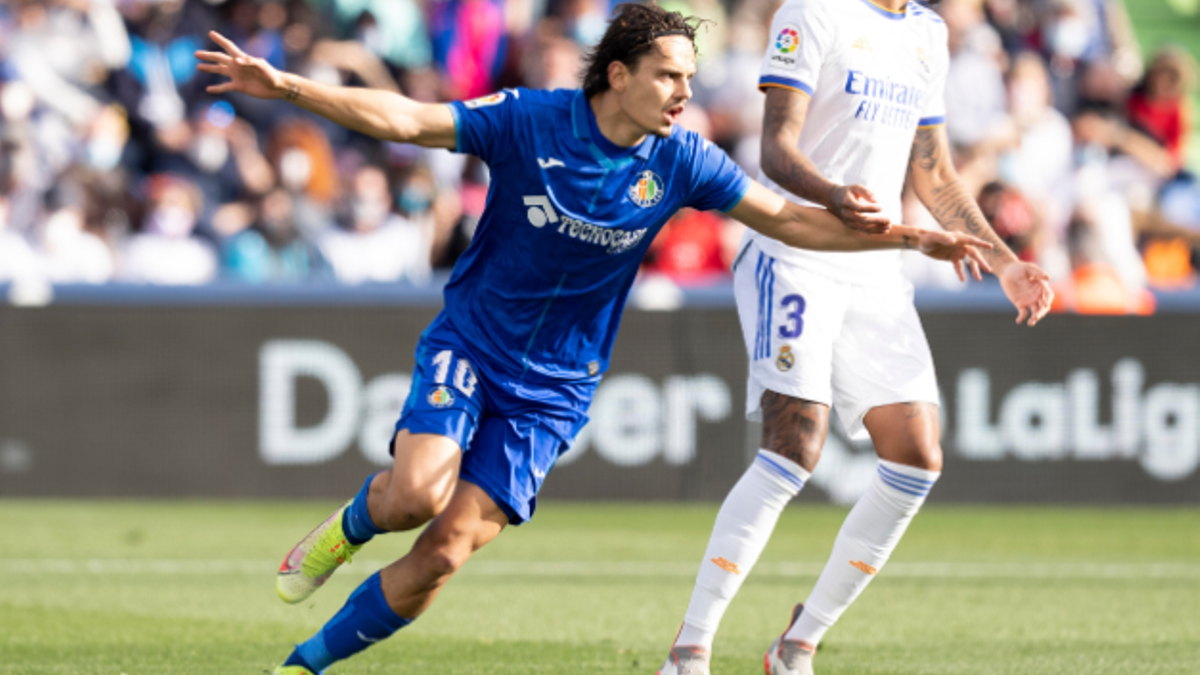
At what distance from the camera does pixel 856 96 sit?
17.4 ft

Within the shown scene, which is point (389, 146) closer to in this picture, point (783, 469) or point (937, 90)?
point (937, 90)

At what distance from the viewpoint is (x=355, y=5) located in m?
14.5

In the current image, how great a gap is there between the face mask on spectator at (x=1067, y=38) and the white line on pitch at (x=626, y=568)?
804 centimetres

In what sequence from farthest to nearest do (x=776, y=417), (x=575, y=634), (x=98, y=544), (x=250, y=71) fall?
1. (x=98, y=544)
2. (x=575, y=634)
3. (x=776, y=417)
4. (x=250, y=71)

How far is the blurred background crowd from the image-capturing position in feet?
40.1

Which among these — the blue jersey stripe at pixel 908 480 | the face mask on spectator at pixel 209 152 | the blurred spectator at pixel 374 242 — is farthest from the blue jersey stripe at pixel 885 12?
the face mask on spectator at pixel 209 152

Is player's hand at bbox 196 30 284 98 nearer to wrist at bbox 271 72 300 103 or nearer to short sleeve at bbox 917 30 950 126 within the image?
wrist at bbox 271 72 300 103

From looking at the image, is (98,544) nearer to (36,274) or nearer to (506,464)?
(36,274)

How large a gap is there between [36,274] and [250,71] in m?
8.41

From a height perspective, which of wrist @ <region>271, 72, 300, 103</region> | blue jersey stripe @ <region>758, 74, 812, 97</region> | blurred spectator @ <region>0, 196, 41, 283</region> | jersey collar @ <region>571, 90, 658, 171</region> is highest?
wrist @ <region>271, 72, 300, 103</region>

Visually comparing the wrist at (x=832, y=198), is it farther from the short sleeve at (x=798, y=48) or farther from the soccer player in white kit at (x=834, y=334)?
the short sleeve at (x=798, y=48)

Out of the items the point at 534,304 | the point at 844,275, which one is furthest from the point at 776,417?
the point at 534,304

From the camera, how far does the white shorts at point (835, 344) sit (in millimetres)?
5227

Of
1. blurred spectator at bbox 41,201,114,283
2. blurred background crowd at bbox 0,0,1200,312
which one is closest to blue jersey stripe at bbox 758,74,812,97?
blurred background crowd at bbox 0,0,1200,312
